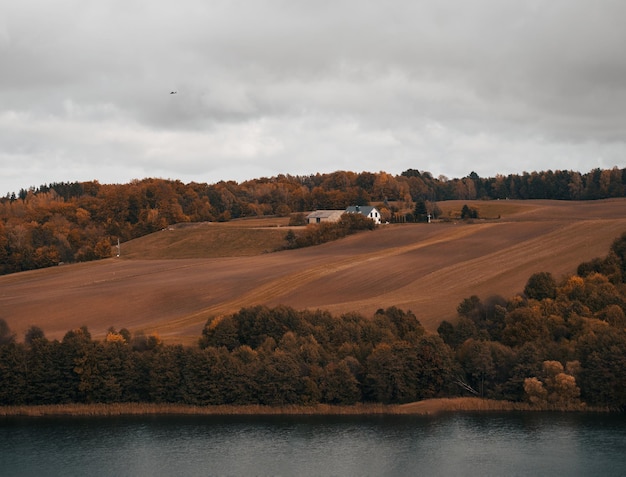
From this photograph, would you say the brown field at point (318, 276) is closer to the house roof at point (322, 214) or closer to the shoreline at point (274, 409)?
the shoreline at point (274, 409)

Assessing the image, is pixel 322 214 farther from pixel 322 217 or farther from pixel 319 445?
pixel 319 445

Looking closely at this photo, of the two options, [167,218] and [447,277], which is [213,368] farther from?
[167,218]

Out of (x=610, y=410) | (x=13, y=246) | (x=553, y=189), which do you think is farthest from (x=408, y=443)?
(x=553, y=189)

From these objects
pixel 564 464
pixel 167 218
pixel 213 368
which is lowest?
pixel 564 464

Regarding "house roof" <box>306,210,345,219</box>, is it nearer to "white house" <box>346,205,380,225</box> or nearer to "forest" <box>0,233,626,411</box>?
"white house" <box>346,205,380,225</box>

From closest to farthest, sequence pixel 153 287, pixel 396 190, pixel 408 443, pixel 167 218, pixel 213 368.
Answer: pixel 408 443
pixel 213 368
pixel 153 287
pixel 167 218
pixel 396 190

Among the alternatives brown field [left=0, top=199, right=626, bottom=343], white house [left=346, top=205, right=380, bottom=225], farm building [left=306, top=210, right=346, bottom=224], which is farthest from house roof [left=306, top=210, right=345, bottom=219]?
brown field [left=0, top=199, right=626, bottom=343]

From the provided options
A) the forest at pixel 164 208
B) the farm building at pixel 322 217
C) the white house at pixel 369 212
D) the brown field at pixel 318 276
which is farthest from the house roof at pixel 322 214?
the brown field at pixel 318 276

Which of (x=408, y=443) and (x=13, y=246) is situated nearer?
(x=408, y=443)

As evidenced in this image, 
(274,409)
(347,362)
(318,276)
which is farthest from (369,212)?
(274,409)
